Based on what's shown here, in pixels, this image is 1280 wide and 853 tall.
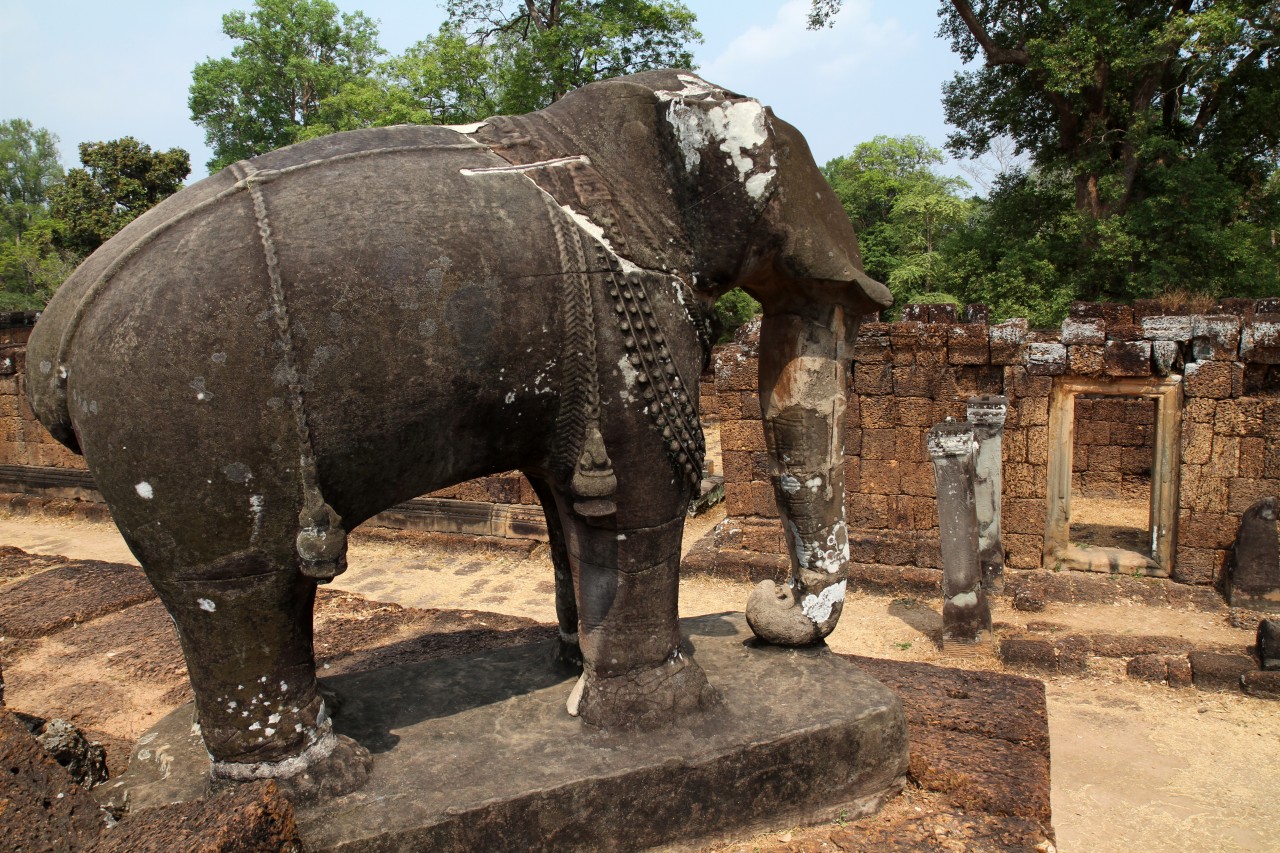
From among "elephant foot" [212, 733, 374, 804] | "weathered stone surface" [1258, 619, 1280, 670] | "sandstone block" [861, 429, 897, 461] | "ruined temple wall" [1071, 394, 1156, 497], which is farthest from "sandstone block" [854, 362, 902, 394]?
"elephant foot" [212, 733, 374, 804]

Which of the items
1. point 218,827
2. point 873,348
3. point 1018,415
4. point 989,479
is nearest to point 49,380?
point 218,827

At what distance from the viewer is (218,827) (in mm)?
1786

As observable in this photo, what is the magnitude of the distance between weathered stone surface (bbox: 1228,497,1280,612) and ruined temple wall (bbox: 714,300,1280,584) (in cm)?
26

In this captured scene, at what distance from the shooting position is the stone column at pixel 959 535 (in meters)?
6.68

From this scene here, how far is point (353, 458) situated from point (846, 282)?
1.43 meters

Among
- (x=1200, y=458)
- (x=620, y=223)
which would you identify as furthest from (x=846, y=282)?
(x=1200, y=458)

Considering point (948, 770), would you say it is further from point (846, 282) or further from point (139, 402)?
point (139, 402)

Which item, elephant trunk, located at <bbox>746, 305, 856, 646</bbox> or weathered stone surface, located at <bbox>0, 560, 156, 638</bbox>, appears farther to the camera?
weathered stone surface, located at <bbox>0, 560, 156, 638</bbox>

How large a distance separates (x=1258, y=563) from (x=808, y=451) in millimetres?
6608

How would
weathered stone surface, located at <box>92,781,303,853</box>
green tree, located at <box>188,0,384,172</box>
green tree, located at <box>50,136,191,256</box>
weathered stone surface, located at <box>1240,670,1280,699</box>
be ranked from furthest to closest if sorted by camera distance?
1. green tree, located at <box>188,0,384,172</box>
2. green tree, located at <box>50,136,191,256</box>
3. weathered stone surface, located at <box>1240,670,1280,699</box>
4. weathered stone surface, located at <box>92,781,303,853</box>

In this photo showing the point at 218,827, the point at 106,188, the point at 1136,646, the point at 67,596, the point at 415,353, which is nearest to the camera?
the point at 218,827

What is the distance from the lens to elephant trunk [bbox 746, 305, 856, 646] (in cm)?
267

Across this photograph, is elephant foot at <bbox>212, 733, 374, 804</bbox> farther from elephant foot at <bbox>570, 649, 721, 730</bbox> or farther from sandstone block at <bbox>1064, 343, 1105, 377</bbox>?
sandstone block at <bbox>1064, 343, 1105, 377</bbox>

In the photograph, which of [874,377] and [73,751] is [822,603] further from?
[874,377]
